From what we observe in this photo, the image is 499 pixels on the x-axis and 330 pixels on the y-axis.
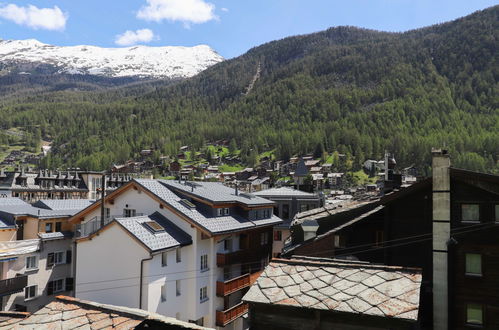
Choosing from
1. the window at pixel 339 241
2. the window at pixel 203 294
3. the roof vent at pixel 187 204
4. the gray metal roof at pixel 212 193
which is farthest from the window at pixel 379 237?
the roof vent at pixel 187 204

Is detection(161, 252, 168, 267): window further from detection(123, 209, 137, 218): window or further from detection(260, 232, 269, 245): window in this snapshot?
detection(260, 232, 269, 245): window

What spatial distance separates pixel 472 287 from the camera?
1603 centimetres

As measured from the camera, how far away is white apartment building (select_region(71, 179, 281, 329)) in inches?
1011

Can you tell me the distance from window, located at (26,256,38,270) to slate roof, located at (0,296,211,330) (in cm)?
2150

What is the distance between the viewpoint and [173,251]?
27.7 metres

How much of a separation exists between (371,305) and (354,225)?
9.51 metres

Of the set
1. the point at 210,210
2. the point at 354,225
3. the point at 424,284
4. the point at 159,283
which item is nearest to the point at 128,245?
the point at 159,283

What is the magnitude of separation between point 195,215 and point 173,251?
331 cm

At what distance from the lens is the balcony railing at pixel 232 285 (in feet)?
103

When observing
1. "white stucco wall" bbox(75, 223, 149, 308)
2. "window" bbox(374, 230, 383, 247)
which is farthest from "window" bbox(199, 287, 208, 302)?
"window" bbox(374, 230, 383, 247)

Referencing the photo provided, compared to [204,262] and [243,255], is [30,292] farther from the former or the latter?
[243,255]

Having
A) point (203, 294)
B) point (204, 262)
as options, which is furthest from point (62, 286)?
point (204, 262)

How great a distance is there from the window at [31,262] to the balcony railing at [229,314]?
15.5 m

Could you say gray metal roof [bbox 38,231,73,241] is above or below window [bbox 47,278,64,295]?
above
